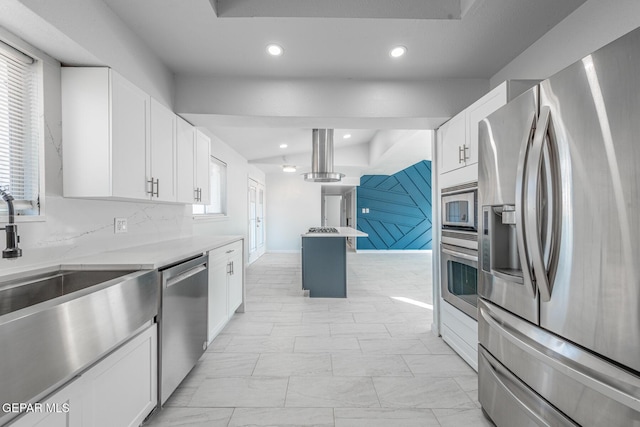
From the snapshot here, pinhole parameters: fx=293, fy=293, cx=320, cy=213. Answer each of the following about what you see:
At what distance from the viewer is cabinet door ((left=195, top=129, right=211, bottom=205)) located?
3.06 m

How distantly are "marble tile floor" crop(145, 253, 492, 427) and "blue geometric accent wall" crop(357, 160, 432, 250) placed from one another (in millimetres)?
5035

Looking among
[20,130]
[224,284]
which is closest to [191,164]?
[224,284]

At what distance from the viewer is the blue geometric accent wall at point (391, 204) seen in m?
8.77

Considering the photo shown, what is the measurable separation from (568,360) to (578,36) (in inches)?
73.4

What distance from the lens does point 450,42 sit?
214 cm

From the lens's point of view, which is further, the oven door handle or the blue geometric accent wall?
A: the blue geometric accent wall

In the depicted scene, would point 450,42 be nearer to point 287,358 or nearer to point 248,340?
point 287,358

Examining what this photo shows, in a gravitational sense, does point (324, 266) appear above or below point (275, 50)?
below

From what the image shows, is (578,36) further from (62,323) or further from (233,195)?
(233,195)

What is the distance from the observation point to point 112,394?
1277 mm

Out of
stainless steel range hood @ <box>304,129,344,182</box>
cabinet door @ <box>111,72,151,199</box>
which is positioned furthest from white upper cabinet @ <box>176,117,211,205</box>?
stainless steel range hood @ <box>304,129,344,182</box>

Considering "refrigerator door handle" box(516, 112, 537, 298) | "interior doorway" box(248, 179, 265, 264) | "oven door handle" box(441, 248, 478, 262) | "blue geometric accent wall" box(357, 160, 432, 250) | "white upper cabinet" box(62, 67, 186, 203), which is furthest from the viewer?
"blue geometric accent wall" box(357, 160, 432, 250)

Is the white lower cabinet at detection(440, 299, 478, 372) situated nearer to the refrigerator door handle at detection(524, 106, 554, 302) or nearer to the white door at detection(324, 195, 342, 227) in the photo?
the refrigerator door handle at detection(524, 106, 554, 302)

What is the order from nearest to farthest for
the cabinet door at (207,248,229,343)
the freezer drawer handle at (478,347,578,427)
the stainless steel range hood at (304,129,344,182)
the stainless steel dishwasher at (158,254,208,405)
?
the freezer drawer handle at (478,347,578,427), the stainless steel dishwasher at (158,254,208,405), the cabinet door at (207,248,229,343), the stainless steel range hood at (304,129,344,182)
